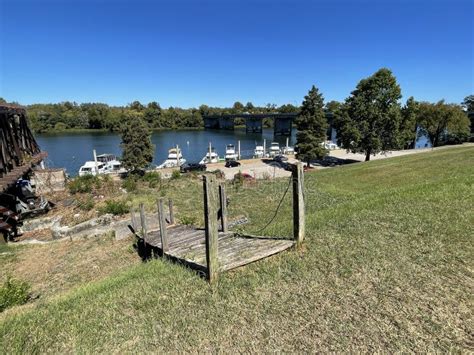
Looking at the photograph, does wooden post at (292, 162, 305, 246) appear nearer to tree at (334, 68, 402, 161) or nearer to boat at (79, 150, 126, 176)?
tree at (334, 68, 402, 161)

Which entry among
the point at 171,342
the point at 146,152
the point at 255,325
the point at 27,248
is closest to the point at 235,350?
the point at 255,325

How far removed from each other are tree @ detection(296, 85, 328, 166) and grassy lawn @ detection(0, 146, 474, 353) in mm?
25948

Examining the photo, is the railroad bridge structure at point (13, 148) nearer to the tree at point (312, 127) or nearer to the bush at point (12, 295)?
the bush at point (12, 295)

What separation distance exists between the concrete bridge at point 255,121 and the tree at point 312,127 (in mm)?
54842

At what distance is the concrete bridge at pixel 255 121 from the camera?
313 ft

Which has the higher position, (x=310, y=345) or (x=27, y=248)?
(x=310, y=345)

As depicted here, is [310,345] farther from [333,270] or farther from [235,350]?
[333,270]

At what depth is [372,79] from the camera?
3153 cm

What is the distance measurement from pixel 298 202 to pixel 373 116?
30.5 m

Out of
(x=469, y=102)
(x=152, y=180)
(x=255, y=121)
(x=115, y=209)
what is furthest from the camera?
(x=255, y=121)

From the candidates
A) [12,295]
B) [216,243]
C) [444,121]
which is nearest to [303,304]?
[216,243]

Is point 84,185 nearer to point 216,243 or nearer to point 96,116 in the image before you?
point 216,243

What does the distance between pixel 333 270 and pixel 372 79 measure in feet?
106

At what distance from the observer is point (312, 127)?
32062mm
